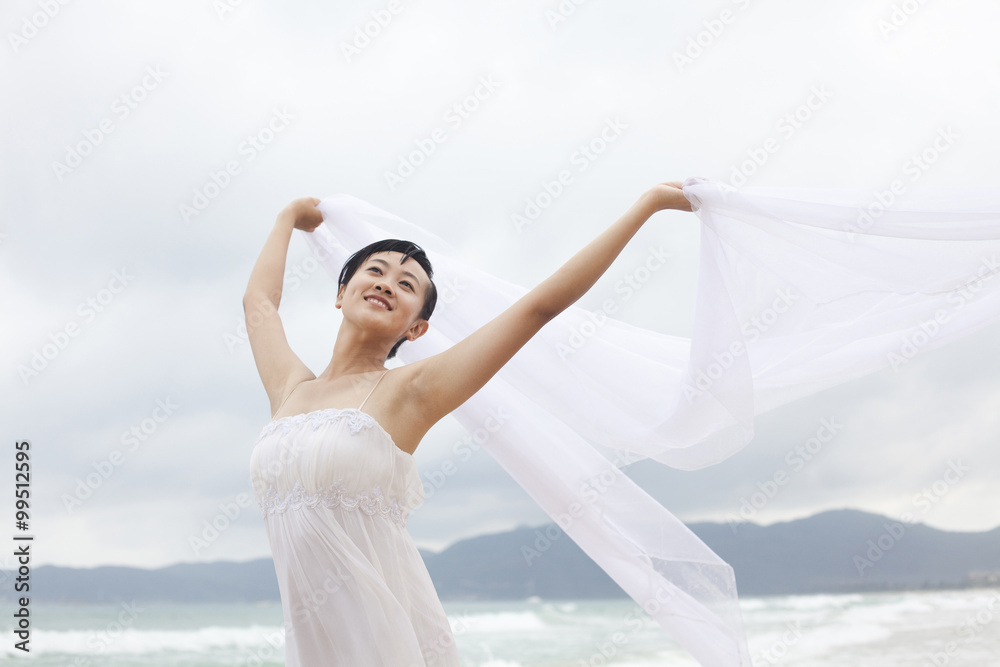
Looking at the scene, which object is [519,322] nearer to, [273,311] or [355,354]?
[355,354]

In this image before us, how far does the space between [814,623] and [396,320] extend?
12.9 m

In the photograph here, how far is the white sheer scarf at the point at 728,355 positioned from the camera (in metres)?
1.92

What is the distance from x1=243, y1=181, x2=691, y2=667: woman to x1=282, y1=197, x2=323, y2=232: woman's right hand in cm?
85

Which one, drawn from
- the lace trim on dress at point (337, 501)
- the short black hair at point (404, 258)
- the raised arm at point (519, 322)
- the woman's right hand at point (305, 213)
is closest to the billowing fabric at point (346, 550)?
the lace trim on dress at point (337, 501)

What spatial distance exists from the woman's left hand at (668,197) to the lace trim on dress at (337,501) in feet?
3.00

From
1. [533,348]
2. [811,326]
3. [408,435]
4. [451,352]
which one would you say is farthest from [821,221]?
[408,435]

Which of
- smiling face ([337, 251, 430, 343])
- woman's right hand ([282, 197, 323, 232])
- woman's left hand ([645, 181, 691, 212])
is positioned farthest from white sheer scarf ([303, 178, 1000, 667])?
woman's right hand ([282, 197, 323, 232])

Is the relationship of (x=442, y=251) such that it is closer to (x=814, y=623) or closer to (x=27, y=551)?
(x=27, y=551)

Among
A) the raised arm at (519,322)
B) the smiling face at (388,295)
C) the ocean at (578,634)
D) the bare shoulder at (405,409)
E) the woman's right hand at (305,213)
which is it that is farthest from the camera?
the ocean at (578,634)

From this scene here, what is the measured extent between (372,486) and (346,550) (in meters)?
0.15

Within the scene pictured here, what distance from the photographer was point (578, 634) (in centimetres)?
1269

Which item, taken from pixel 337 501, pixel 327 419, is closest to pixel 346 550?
pixel 337 501

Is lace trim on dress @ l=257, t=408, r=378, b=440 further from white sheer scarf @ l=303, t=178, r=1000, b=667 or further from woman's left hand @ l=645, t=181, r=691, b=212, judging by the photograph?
woman's left hand @ l=645, t=181, r=691, b=212

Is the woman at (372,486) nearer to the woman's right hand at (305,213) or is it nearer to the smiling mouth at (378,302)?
the smiling mouth at (378,302)
